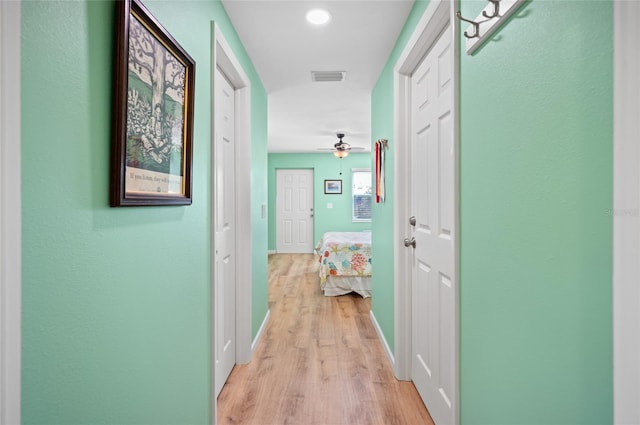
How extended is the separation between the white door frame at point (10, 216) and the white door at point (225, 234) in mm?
1263

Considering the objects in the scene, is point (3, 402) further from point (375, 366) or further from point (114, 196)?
point (375, 366)

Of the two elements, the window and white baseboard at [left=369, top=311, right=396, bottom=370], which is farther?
the window

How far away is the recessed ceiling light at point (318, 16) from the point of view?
6.11ft

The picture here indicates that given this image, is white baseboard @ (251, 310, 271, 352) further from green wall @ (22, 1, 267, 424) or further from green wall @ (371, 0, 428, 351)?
green wall @ (22, 1, 267, 424)

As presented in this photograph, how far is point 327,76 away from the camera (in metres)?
2.83

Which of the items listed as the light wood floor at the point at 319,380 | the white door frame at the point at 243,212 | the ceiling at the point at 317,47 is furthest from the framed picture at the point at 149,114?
the light wood floor at the point at 319,380

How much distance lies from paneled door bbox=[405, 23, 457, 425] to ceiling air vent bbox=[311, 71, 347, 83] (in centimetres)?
91

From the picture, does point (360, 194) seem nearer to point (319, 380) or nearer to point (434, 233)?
point (319, 380)

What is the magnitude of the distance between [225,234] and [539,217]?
1733 mm

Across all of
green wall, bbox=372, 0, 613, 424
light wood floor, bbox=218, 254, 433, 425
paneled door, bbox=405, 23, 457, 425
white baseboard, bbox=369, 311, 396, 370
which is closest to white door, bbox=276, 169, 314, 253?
light wood floor, bbox=218, 254, 433, 425

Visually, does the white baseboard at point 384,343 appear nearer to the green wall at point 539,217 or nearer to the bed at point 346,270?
the bed at point 346,270

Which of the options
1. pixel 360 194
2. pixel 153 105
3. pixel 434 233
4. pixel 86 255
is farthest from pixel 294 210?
pixel 86 255

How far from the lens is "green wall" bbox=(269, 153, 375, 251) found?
24.6 feet
